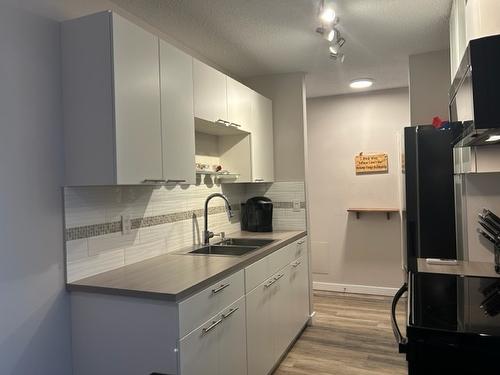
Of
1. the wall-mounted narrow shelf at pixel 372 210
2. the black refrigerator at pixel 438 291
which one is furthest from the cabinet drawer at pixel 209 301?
the wall-mounted narrow shelf at pixel 372 210

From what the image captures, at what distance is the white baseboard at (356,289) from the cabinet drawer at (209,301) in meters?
2.71

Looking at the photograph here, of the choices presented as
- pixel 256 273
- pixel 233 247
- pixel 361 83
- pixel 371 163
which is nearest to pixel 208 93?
pixel 233 247

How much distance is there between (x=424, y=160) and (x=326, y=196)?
2014 mm

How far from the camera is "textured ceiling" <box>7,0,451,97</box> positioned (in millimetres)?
2238

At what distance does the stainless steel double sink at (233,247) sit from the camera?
2.72 m

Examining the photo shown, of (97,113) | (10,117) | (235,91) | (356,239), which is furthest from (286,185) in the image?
(10,117)

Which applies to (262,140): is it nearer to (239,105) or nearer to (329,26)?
(239,105)

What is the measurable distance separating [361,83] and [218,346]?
315 centimetres

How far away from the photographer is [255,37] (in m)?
2.75

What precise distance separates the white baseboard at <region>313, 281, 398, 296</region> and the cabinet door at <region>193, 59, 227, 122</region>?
2800mm

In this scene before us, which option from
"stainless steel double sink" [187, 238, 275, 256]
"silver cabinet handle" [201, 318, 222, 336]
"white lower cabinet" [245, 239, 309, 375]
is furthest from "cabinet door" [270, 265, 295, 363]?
"silver cabinet handle" [201, 318, 222, 336]

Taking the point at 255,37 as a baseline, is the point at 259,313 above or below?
below

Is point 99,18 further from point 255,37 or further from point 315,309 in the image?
point 315,309

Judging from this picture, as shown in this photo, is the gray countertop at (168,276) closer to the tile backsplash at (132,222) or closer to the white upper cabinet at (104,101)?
the tile backsplash at (132,222)
